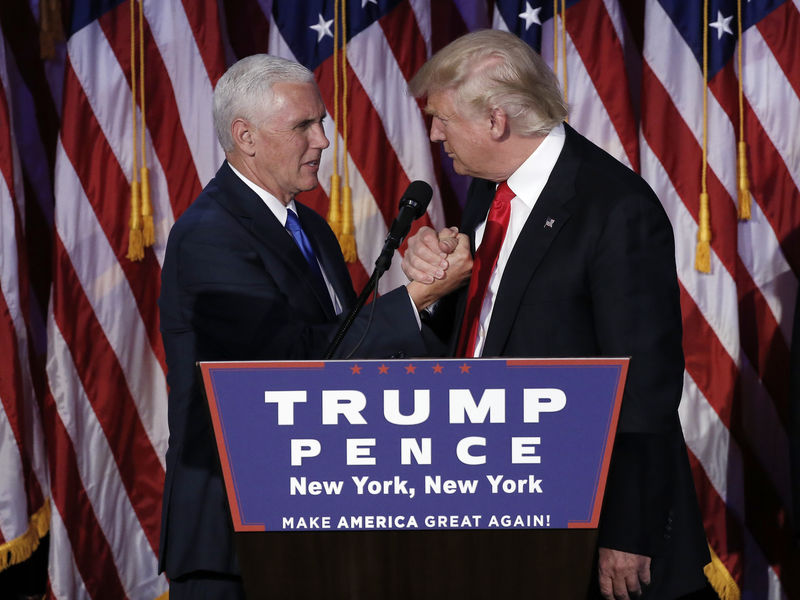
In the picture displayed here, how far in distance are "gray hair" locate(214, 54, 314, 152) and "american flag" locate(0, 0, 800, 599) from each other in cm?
98

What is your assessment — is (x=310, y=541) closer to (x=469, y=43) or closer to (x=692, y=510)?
(x=692, y=510)

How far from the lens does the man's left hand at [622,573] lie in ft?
5.43

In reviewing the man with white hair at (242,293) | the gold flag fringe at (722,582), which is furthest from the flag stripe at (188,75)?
the gold flag fringe at (722,582)

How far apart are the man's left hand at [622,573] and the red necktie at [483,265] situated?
18.3 inches

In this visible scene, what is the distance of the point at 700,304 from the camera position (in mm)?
3320

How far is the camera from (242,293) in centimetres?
204

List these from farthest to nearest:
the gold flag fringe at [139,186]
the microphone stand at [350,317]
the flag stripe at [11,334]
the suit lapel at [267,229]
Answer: the gold flag fringe at [139,186] < the flag stripe at [11,334] < the suit lapel at [267,229] < the microphone stand at [350,317]

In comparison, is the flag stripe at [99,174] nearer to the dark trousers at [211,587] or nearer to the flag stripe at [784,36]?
the dark trousers at [211,587]

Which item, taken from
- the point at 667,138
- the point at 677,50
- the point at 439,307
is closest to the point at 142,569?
the point at 439,307

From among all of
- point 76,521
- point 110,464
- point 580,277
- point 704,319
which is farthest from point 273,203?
point 704,319

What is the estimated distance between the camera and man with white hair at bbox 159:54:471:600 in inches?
79.7

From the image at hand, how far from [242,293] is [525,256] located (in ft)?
2.08

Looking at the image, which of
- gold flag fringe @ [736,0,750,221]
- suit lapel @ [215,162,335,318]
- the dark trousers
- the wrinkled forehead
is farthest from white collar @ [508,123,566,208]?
gold flag fringe @ [736,0,750,221]

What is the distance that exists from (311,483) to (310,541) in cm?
8
